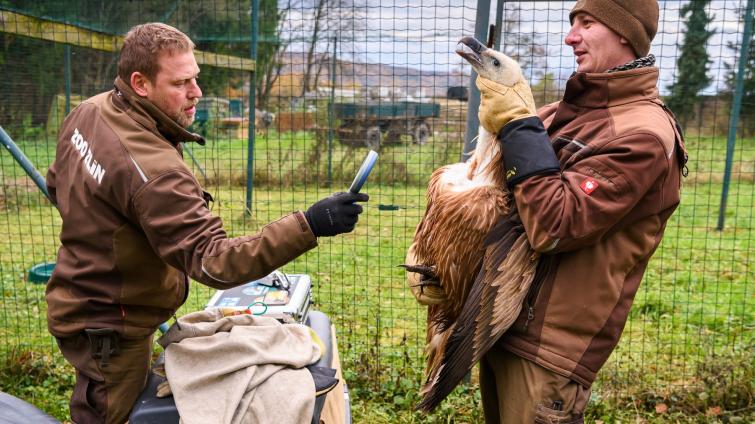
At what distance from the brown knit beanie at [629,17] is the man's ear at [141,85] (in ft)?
5.21

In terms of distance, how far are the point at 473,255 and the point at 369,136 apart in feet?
14.3

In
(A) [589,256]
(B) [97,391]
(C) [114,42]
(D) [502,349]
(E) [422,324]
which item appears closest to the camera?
(A) [589,256]

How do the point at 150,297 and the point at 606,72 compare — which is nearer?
the point at 606,72

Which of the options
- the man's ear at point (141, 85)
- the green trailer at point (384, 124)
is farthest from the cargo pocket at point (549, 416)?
the green trailer at point (384, 124)

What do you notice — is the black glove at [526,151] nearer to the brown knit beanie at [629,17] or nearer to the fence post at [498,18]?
the brown knit beanie at [629,17]

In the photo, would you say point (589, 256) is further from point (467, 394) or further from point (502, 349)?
point (467, 394)

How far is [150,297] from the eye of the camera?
2432 millimetres

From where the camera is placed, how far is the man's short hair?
7.65 feet

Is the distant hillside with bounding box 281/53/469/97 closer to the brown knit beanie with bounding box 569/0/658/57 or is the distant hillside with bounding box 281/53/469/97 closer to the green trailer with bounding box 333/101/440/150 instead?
the green trailer with bounding box 333/101/440/150

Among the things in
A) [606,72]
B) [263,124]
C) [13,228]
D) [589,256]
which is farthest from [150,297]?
[13,228]

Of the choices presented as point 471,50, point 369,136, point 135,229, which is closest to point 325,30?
point 369,136

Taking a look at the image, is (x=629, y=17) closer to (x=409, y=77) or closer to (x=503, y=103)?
(x=503, y=103)

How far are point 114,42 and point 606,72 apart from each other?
16.2 feet

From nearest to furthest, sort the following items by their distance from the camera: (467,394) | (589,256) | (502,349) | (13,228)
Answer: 1. (589,256)
2. (502,349)
3. (467,394)
4. (13,228)
